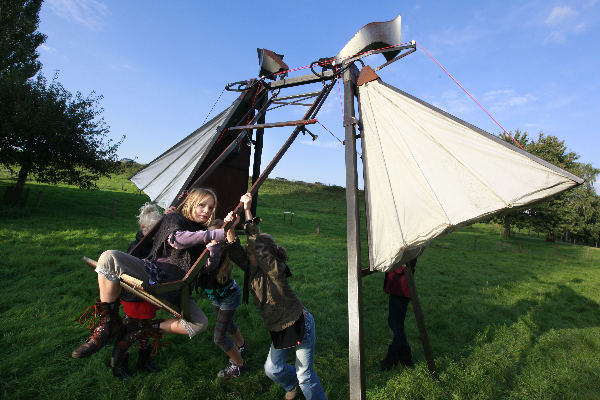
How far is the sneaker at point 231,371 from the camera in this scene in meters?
3.91

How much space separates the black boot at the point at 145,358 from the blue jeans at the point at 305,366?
1.66 m

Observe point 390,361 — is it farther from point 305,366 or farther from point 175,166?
point 175,166

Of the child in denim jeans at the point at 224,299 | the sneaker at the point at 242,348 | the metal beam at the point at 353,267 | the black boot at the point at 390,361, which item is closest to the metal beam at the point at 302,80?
the metal beam at the point at 353,267

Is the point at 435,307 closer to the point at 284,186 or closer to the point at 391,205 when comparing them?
the point at 391,205

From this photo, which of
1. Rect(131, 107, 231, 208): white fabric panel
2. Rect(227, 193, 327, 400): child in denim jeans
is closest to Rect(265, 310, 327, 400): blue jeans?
Rect(227, 193, 327, 400): child in denim jeans

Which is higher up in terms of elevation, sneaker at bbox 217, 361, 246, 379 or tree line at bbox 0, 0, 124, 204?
tree line at bbox 0, 0, 124, 204

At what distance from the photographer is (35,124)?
48.7 ft

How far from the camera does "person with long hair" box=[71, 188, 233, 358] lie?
2916 mm

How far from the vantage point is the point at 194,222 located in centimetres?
353

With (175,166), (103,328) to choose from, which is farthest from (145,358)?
(175,166)

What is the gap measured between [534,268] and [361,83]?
55.0ft

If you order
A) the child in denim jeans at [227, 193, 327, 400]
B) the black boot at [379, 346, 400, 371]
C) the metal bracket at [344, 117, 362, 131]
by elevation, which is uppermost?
the metal bracket at [344, 117, 362, 131]

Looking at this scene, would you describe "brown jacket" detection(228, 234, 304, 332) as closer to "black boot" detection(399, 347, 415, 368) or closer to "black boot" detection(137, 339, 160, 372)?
"black boot" detection(137, 339, 160, 372)

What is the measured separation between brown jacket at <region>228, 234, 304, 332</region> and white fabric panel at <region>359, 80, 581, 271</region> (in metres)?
0.96
